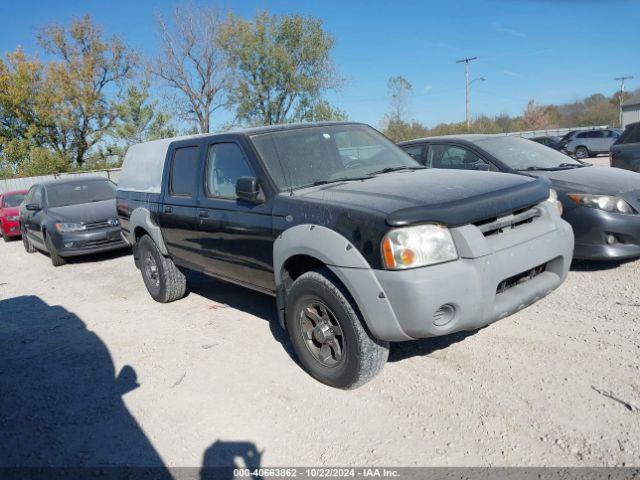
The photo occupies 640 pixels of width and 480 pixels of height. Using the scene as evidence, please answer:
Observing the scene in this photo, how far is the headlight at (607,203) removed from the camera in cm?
540

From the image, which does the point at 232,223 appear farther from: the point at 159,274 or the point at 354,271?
the point at 159,274

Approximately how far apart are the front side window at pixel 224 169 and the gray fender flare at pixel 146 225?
1335mm

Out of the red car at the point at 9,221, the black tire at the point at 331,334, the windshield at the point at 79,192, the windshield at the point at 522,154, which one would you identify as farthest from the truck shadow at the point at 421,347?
the red car at the point at 9,221

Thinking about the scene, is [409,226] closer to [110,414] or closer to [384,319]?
[384,319]

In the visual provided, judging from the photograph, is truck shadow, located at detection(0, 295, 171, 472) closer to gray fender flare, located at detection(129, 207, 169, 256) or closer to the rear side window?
gray fender flare, located at detection(129, 207, 169, 256)

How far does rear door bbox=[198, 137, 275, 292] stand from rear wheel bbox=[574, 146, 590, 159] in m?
27.0

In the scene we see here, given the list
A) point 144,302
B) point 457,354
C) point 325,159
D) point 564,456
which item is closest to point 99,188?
point 144,302

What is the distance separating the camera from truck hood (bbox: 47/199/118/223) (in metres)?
9.28

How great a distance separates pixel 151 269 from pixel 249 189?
2914 mm

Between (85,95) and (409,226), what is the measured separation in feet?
125

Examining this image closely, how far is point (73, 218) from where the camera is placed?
9281 millimetres

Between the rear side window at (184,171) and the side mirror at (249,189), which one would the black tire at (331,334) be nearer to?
the side mirror at (249,189)

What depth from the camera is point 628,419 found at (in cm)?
297

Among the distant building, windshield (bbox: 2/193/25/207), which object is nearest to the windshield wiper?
windshield (bbox: 2/193/25/207)
